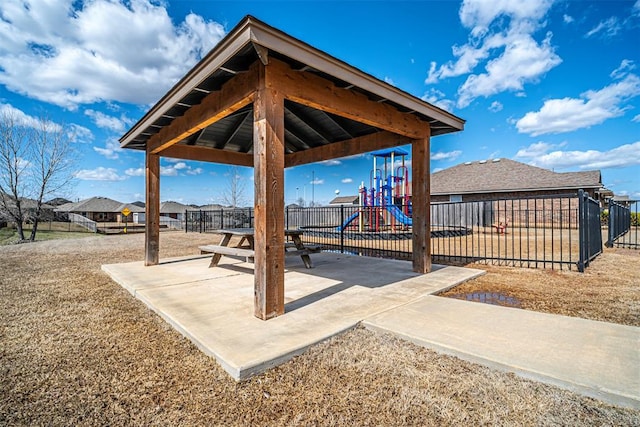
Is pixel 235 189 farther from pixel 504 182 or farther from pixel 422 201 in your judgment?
pixel 422 201

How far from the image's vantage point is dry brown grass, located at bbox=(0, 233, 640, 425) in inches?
61.3

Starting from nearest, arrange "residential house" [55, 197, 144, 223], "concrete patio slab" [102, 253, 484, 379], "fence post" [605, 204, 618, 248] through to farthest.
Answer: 1. "concrete patio slab" [102, 253, 484, 379]
2. "fence post" [605, 204, 618, 248]
3. "residential house" [55, 197, 144, 223]

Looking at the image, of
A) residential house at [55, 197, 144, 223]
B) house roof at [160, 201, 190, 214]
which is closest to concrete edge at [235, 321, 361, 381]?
residential house at [55, 197, 144, 223]

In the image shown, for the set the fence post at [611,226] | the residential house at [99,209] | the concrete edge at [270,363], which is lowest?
the concrete edge at [270,363]

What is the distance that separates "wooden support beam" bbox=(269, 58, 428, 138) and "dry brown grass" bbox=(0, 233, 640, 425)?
2.54 metres

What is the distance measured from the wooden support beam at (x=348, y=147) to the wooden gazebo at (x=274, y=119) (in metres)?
0.02

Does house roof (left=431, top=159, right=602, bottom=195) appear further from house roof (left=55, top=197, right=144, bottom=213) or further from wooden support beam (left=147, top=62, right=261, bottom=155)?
house roof (left=55, top=197, right=144, bottom=213)

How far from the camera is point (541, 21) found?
9156 mm

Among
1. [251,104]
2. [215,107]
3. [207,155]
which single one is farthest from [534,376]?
[207,155]

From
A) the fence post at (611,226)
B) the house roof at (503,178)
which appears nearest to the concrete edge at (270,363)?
the fence post at (611,226)

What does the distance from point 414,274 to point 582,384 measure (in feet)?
10.7

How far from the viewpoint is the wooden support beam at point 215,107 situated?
3.15 m

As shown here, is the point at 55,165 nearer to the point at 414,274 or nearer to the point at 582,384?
the point at 414,274

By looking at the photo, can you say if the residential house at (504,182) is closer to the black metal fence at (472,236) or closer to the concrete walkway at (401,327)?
the black metal fence at (472,236)
